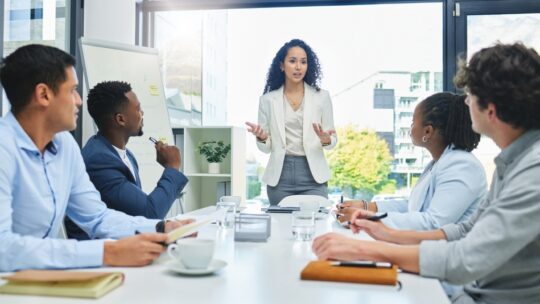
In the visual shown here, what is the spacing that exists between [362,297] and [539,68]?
0.71 meters

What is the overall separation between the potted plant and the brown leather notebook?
138 inches

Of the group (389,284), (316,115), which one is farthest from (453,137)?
(316,115)

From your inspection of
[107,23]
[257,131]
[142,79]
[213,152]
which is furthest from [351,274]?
[107,23]

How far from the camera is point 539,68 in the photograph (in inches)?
A: 48.4

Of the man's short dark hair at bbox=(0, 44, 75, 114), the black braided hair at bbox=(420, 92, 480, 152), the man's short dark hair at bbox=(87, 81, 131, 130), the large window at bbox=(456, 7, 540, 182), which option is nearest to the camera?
the man's short dark hair at bbox=(0, 44, 75, 114)

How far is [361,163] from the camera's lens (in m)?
4.61

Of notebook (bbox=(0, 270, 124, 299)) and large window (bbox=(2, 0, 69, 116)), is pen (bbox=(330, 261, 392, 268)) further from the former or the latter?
large window (bbox=(2, 0, 69, 116))

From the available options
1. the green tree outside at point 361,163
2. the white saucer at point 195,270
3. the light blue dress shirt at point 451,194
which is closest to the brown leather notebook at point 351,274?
the white saucer at point 195,270

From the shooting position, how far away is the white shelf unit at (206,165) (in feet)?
A: 14.9

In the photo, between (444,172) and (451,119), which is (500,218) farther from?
(451,119)

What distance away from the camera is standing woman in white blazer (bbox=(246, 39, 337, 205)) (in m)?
3.21

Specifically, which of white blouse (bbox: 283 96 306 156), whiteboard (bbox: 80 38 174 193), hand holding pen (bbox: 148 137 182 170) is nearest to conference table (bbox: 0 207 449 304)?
hand holding pen (bbox: 148 137 182 170)

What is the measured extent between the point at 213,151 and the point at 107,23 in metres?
1.41

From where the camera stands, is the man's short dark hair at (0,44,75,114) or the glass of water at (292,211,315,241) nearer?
the man's short dark hair at (0,44,75,114)
